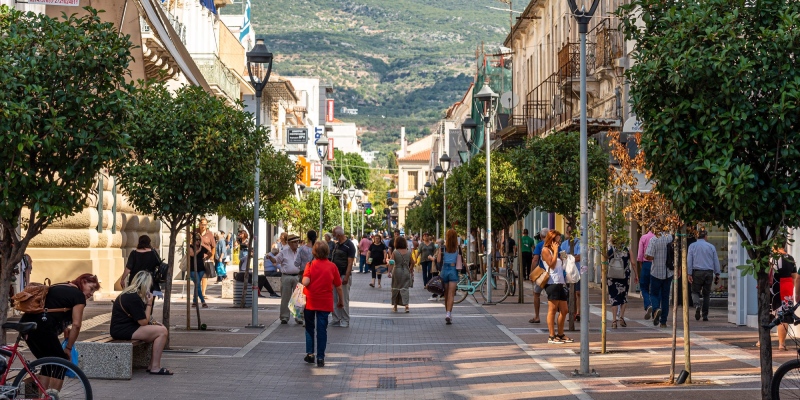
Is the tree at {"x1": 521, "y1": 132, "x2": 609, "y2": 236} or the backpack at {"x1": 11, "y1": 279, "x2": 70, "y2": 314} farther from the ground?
the tree at {"x1": 521, "y1": 132, "x2": 609, "y2": 236}

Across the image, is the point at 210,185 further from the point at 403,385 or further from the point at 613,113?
the point at 613,113

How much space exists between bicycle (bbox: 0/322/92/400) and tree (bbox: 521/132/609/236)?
14.7 meters

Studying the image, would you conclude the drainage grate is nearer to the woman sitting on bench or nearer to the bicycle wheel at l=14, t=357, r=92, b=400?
the woman sitting on bench

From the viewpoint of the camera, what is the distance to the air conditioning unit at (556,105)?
129 feet

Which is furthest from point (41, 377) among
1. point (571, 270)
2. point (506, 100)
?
point (506, 100)

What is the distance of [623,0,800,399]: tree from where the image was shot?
29.3 ft

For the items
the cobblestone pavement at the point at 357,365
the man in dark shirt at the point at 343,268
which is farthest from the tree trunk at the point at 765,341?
the man in dark shirt at the point at 343,268

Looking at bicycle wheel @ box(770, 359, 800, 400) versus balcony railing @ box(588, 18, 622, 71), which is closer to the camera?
bicycle wheel @ box(770, 359, 800, 400)

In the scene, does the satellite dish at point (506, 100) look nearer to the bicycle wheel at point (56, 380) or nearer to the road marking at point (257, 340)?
the road marking at point (257, 340)

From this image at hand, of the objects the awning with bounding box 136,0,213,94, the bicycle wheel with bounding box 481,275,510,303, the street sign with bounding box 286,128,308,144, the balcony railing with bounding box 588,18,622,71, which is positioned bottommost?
the bicycle wheel with bounding box 481,275,510,303

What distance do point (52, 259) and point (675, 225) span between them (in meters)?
15.1

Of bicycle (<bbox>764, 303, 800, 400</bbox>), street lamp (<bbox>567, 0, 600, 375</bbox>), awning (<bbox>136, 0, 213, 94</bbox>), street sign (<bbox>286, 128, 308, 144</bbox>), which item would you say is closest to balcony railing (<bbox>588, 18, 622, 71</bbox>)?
awning (<bbox>136, 0, 213, 94</bbox>)

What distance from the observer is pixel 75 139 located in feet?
33.7

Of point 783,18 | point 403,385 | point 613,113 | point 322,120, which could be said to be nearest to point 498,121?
point 613,113
